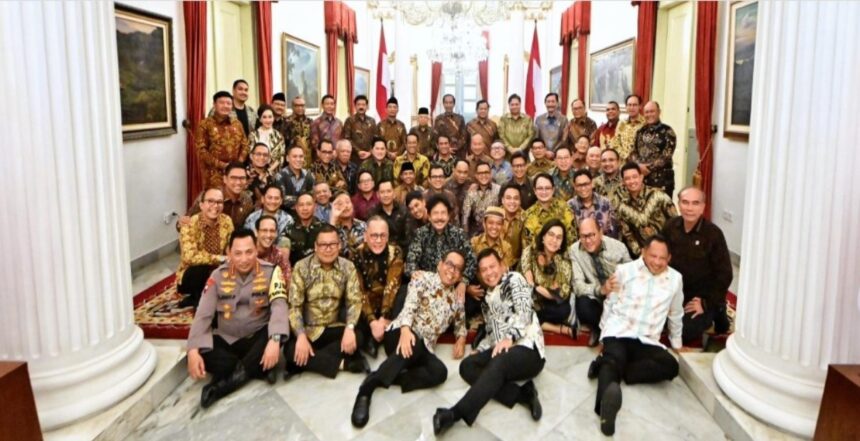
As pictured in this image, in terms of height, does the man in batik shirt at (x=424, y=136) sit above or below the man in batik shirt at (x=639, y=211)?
above

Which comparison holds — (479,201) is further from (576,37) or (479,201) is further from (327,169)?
(576,37)

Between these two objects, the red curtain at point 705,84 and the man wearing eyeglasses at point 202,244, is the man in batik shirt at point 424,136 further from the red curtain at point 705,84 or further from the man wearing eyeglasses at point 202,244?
the man wearing eyeglasses at point 202,244

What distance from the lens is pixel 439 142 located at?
6.27 m

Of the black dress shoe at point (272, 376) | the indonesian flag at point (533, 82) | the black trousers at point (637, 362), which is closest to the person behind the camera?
the black trousers at point (637, 362)

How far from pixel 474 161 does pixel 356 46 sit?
725 centimetres

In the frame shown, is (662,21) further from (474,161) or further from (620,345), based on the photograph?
(620,345)

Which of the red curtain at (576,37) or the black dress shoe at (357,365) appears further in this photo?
the red curtain at (576,37)

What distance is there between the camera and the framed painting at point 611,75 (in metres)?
7.91

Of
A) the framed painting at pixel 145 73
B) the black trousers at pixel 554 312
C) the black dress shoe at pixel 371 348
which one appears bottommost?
the black dress shoe at pixel 371 348

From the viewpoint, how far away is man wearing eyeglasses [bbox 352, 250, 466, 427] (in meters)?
3.21

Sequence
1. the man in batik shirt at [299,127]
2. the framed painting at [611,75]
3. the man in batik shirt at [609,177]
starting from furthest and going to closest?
the framed painting at [611,75] → the man in batik shirt at [299,127] → the man in batik shirt at [609,177]

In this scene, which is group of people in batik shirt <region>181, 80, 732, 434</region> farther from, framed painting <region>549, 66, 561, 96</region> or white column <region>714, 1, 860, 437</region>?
framed painting <region>549, 66, 561, 96</region>

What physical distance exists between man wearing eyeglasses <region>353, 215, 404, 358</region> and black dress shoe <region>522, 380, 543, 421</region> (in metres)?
1.05

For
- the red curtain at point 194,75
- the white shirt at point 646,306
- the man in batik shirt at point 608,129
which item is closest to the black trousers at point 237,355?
the white shirt at point 646,306
